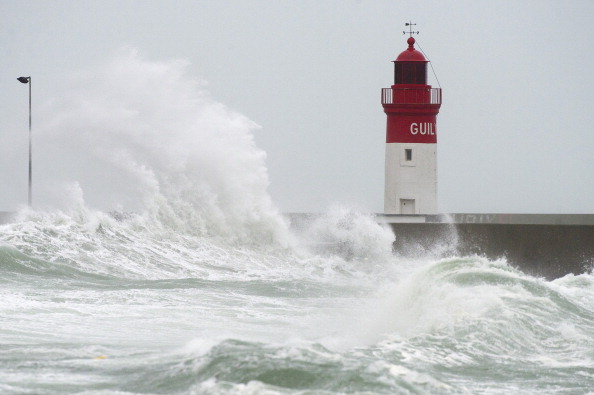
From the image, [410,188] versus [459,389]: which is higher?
[410,188]

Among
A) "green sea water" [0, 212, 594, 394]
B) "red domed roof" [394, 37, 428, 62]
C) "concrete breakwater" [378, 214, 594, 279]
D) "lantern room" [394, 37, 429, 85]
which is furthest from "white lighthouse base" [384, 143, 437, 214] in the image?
"green sea water" [0, 212, 594, 394]

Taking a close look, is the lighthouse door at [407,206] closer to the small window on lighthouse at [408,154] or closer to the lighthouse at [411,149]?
the lighthouse at [411,149]

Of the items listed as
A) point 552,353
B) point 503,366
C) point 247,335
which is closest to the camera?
point 503,366

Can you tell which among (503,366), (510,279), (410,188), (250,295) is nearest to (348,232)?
(410,188)

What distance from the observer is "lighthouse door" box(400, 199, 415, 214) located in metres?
19.2

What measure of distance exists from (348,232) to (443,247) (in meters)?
2.21

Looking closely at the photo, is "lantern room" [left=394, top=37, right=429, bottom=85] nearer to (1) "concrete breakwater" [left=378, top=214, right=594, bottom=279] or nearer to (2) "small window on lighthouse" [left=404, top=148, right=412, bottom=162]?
(2) "small window on lighthouse" [left=404, top=148, right=412, bottom=162]

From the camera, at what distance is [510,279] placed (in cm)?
1045

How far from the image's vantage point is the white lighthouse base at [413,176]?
19125 mm

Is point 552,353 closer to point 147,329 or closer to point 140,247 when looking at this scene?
point 147,329

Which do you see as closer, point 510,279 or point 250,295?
point 510,279

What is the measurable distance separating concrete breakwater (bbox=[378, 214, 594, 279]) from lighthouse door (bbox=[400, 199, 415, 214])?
2.07 ft

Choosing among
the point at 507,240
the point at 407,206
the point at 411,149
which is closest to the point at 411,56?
the point at 411,149

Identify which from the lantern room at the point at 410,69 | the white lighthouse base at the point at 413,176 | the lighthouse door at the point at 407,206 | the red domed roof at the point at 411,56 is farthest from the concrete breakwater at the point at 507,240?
the red domed roof at the point at 411,56
